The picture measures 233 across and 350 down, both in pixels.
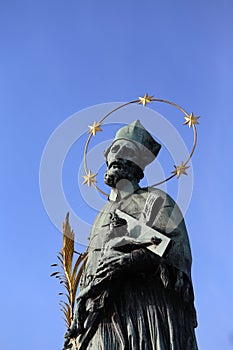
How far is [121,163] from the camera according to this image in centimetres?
781

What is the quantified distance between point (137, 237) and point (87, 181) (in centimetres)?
159

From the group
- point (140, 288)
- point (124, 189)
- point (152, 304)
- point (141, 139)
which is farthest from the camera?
point (141, 139)

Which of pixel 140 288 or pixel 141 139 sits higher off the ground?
pixel 141 139

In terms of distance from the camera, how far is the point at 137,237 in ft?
23.2

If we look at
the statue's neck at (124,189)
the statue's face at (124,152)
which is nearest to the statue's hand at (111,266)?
the statue's neck at (124,189)

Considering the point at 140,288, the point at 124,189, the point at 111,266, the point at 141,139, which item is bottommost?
the point at 140,288

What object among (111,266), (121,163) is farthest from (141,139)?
(111,266)

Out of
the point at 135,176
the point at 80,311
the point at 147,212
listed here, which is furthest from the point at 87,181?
the point at 80,311

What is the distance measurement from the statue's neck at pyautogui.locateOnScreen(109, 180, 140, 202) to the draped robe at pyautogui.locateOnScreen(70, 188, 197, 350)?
686 mm

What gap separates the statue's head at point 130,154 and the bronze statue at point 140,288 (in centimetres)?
56

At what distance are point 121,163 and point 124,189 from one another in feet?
0.96

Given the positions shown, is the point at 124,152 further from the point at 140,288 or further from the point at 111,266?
the point at 140,288

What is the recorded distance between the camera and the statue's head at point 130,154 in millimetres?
7812

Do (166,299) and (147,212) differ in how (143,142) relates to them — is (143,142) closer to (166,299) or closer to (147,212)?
(147,212)
